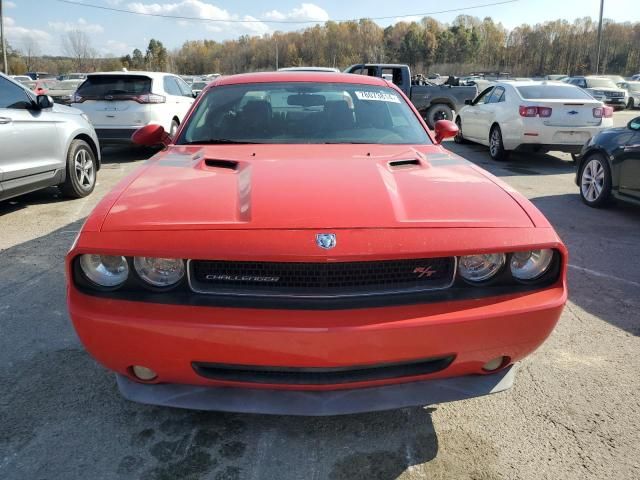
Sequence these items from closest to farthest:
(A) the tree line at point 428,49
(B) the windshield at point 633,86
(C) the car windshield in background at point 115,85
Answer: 1. (C) the car windshield in background at point 115,85
2. (B) the windshield at point 633,86
3. (A) the tree line at point 428,49

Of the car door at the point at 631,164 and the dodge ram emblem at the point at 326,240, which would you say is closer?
the dodge ram emblem at the point at 326,240

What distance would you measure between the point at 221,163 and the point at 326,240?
107cm

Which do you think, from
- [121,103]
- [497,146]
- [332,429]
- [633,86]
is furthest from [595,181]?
[633,86]

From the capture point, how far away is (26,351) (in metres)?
2.94

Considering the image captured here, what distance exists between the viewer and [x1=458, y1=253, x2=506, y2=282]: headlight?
1983mm

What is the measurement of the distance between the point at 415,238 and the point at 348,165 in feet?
2.65

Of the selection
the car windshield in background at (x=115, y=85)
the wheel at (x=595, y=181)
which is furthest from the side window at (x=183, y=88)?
the wheel at (x=595, y=181)

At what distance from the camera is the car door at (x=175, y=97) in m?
10.4

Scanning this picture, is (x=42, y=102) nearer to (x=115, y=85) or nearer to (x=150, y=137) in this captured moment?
(x=150, y=137)

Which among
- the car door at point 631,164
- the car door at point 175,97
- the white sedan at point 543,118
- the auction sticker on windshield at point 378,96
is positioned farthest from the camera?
the car door at point 175,97

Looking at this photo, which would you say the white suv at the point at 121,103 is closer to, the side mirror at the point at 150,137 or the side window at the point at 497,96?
the side mirror at the point at 150,137

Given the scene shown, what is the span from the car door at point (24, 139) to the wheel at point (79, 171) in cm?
25

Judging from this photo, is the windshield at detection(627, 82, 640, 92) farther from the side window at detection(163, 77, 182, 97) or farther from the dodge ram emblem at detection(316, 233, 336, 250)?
the dodge ram emblem at detection(316, 233, 336, 250)

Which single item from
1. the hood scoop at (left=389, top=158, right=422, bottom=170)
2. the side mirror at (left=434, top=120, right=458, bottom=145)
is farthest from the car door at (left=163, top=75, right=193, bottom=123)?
the hood scoop at (left=389, top=158, right=422, bottom=170)
